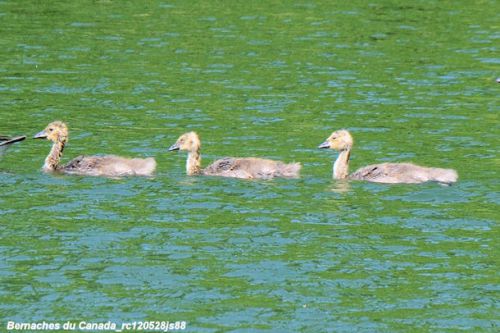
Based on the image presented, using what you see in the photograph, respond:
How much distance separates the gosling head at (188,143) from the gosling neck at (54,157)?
5.86 ft

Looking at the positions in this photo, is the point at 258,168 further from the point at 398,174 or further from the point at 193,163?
the point at 398,174

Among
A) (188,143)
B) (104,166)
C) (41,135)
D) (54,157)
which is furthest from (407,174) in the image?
(41,135)

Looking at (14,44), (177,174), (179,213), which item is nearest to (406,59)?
(14,44)

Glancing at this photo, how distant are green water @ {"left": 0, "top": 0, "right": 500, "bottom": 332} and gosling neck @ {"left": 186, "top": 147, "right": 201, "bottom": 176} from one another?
330mm

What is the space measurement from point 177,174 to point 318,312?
701 centimetres

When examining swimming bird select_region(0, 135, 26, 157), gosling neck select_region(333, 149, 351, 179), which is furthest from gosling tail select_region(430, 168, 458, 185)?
swimming bird select_region(0, 135, 26, 157)

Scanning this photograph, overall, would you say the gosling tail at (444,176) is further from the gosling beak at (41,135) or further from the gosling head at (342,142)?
the gosling beak at (41,135)

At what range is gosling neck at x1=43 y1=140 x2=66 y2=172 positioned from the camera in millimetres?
21922

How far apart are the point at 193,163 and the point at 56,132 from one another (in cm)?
248

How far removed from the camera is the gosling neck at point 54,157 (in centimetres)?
2192

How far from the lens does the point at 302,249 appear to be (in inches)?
677

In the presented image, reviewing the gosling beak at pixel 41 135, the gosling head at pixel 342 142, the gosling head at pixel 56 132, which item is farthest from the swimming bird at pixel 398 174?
the gosling beak at pixel 41 135

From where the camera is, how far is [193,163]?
70.5 feet

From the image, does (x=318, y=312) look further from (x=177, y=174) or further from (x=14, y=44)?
(x=14, y=44)
